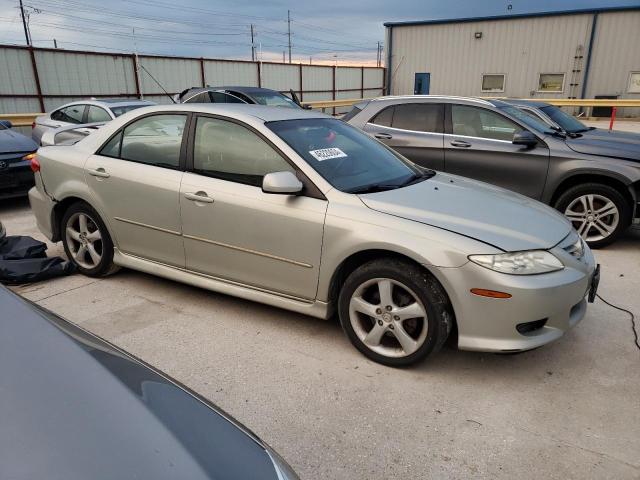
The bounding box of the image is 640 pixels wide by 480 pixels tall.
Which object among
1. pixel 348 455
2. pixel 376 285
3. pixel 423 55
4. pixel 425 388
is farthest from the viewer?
pixel 423 55

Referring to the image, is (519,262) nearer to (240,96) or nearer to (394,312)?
(394,312)

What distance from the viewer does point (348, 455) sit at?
2453mm

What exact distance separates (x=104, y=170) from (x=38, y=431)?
3.29m

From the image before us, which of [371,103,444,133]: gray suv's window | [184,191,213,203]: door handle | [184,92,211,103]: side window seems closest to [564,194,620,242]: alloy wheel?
[371,103,444,133]: gray suv's window

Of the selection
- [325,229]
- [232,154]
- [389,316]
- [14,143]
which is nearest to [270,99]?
[14,143]

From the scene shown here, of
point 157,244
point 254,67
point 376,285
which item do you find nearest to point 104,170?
point 157,244

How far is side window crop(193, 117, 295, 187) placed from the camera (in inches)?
138

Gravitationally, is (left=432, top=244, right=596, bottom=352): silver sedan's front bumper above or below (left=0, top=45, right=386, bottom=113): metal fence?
below

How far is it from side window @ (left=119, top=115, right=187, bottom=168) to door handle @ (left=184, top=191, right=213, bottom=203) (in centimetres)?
32

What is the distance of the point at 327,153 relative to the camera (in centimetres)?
361

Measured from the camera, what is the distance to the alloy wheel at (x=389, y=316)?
3045 mm

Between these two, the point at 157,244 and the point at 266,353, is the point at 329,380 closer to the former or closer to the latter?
the point at 266,353

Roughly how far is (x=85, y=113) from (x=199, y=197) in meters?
7.13

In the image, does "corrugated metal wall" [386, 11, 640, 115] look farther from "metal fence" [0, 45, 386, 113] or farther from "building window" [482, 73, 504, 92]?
"metal fence" [0, 45, 386, 113]
